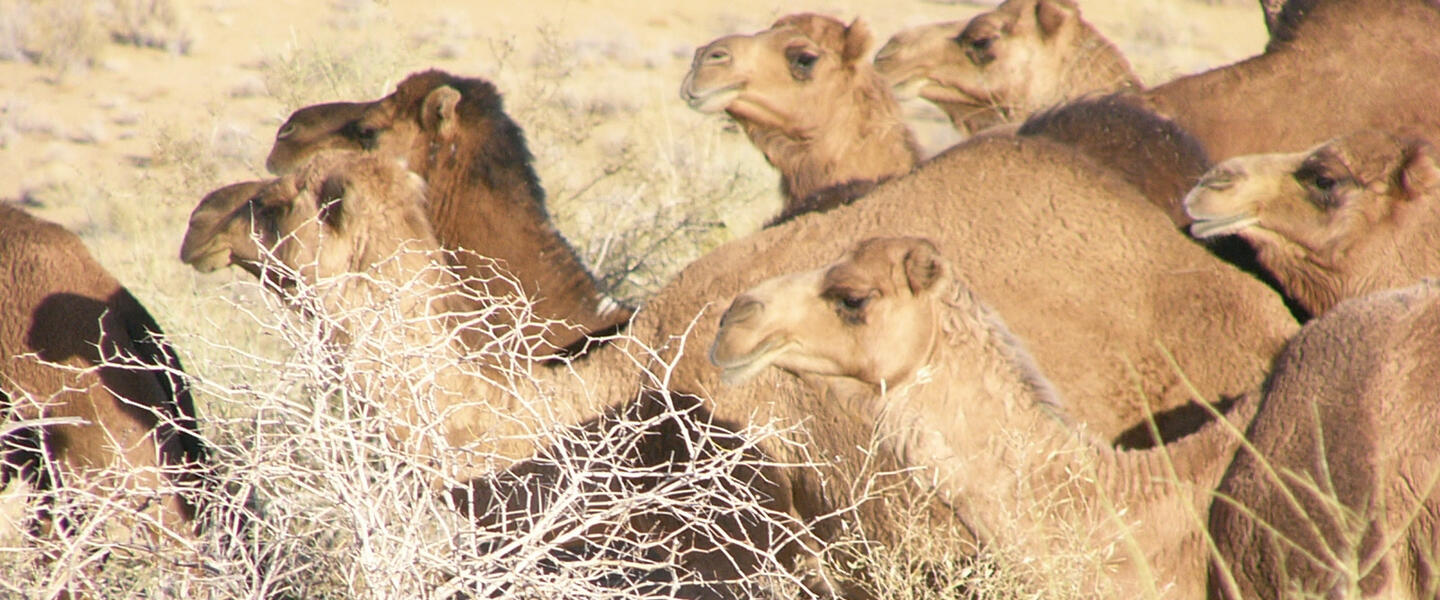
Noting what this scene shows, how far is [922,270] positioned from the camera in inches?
178

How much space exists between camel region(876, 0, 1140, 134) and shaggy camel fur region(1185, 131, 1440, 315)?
2.85 meters

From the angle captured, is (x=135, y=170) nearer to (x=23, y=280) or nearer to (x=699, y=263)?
(x=23, y=280)

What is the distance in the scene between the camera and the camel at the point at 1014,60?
8539 mm

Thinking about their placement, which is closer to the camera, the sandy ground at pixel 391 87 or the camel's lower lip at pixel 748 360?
the camel's lower lip at pixel 748 360

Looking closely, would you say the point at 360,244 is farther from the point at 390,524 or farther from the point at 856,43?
the point at 856,43

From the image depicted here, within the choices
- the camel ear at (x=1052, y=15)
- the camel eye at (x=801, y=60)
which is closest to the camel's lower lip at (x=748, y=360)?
the camel eye at (x=801, y=60)

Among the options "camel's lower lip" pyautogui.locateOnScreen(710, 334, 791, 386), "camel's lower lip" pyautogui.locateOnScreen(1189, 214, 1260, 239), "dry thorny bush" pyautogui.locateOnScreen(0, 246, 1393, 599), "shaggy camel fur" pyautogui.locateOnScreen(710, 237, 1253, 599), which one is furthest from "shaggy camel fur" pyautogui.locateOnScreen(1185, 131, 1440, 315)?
"camel's lower lip" pyautogui.locateOnScreen(710, 334, 791, 386)

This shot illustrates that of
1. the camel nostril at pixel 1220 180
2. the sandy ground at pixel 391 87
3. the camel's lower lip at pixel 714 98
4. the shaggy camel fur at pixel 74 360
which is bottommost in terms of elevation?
the sandy ground at pixel 391 87

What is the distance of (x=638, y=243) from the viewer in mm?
9664

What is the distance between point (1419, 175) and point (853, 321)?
7.70ft

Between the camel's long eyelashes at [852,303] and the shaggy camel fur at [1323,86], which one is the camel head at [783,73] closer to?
the shaggy camel fur at [1323,86]

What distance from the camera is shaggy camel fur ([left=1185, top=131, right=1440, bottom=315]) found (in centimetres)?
555

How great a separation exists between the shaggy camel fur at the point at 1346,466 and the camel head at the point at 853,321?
3.03 ft

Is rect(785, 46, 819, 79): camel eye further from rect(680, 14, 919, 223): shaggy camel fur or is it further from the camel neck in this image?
the camel neck
